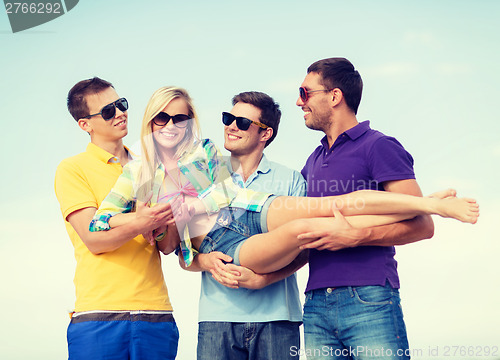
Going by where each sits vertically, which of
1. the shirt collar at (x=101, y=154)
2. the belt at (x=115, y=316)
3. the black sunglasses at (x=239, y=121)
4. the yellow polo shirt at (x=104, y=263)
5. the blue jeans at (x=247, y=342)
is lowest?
the blue jeans at (x=247, y=342)

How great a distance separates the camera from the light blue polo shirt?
5.84m

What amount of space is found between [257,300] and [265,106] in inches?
89.6

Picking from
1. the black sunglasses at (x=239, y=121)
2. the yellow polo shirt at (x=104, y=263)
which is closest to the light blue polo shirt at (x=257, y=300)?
the yellow polo shirt at (x=104, y=263)

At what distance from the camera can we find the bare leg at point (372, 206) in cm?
516

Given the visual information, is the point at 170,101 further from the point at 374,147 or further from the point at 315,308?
the point at 315,308

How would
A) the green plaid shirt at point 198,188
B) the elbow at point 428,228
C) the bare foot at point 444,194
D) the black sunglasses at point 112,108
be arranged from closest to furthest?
the bare foot at point 444,194, the elbow at point 428,228, the green plaid shirt at point 198,188, the black sunglasses at point 112,108

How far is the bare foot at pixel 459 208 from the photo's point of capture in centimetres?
512

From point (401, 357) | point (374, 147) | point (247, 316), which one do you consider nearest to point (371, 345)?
point (401, 357)

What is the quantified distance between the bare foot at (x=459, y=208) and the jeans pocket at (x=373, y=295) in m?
0.84

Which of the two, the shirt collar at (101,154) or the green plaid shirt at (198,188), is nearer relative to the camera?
the green plaid shirt at (198,188)

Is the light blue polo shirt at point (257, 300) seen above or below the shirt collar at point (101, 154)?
below

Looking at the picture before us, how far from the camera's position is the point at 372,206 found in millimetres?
5320

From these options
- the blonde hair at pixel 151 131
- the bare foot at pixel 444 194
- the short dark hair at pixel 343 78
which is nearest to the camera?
the bare foot at pixel 444 194

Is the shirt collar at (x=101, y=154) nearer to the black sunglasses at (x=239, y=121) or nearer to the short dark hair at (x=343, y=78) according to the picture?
the black sunglasses at (x=239, y=121)
